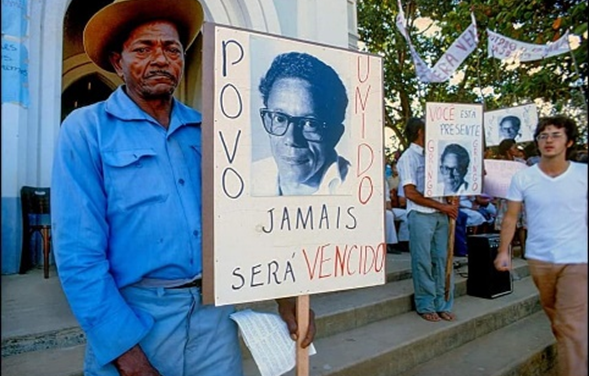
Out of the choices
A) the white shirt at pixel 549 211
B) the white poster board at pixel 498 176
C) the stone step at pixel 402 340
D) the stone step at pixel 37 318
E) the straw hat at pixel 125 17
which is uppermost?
the straw hat at pixel 125 17

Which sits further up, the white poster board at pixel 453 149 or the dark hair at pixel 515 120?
the dark hair at pixel 515 120

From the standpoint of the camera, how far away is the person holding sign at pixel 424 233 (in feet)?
13.5

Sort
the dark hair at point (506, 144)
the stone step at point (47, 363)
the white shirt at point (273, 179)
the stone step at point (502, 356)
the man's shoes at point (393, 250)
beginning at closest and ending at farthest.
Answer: the white shirt at point (273, 179), the stone step at point (47, 363), the stone step at point (502, 356), the dark hair at point (506, 144), the man's shoes at point (393, 250)

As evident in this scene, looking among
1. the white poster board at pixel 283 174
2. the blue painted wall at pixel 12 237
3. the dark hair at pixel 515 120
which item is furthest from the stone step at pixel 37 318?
the dark hair at pixel 515 120

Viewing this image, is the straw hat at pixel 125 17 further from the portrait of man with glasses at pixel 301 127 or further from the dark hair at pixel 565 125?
the dark hair at pixel 565 125

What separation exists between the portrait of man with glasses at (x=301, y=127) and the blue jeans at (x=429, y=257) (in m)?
2.42

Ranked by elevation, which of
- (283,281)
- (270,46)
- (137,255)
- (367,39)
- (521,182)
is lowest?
(283,281)

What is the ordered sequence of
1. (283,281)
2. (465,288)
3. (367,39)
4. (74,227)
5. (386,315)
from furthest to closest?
(367,39)
(465,288)
(386,315)
(283,281)
(74,227)

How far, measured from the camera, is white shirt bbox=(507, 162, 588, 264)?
1914mm

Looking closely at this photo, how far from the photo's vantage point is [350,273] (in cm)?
191

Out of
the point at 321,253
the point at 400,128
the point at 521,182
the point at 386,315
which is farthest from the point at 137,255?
the point at 400,128

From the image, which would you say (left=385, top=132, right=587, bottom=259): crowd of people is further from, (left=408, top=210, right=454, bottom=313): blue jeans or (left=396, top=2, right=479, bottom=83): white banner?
(left=408, top=210, right=454, bottom=313): blue jeans

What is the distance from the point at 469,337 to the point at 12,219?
4286 mm

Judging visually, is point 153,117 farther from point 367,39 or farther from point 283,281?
point 367,39
